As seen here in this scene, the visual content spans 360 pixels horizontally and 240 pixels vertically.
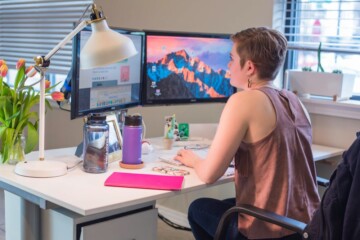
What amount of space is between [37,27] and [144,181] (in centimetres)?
291

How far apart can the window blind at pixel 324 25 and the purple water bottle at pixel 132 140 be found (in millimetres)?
1368

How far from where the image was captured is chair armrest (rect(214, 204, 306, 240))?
161cm

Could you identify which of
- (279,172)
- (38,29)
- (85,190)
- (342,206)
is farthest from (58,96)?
(38,29)

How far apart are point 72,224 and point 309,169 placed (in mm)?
877

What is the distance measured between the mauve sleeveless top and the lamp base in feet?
2.15

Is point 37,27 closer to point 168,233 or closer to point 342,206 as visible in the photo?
point 168,233

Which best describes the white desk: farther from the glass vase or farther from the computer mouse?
the computer mouse

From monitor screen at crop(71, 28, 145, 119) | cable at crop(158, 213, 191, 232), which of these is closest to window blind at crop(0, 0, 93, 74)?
cable at crop(158, 213, 191, 232)

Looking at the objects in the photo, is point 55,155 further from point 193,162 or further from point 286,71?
point 286,71

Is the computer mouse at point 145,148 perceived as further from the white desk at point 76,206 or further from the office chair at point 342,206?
the office chair at point 342,206

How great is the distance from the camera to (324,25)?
3.05 metres

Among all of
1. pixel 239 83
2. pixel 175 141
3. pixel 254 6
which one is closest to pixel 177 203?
pixel 175 141

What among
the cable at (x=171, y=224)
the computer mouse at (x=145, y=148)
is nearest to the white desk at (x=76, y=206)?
the computer mouse at (x=145, y=148)

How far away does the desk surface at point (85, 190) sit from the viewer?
1.66 meters
